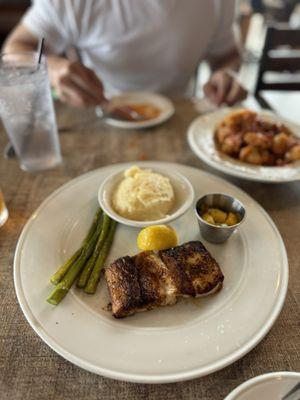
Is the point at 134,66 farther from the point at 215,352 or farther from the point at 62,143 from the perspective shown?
the point at 215,352

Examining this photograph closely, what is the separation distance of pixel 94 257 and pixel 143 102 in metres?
1.43

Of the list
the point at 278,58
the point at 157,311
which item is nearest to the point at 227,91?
the point at 278,58

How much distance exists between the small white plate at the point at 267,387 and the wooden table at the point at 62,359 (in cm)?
12

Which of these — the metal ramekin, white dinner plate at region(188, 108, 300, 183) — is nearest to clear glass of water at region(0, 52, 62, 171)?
white dinner plate at region(188, 108, 300, 183)

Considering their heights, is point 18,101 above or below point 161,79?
above

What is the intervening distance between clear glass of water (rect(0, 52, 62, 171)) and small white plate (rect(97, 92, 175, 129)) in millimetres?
468

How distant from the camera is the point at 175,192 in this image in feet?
4.51

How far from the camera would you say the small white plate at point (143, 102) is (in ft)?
6.17

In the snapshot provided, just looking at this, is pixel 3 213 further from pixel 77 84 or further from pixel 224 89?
pixel 224 89

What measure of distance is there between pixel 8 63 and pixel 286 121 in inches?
64.7

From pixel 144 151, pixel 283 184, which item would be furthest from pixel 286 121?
pixel 144 151

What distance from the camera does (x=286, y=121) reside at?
1.82m

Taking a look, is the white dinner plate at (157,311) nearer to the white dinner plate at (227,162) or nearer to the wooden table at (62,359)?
the wooden table at (62,359)

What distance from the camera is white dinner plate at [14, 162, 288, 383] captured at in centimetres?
79
